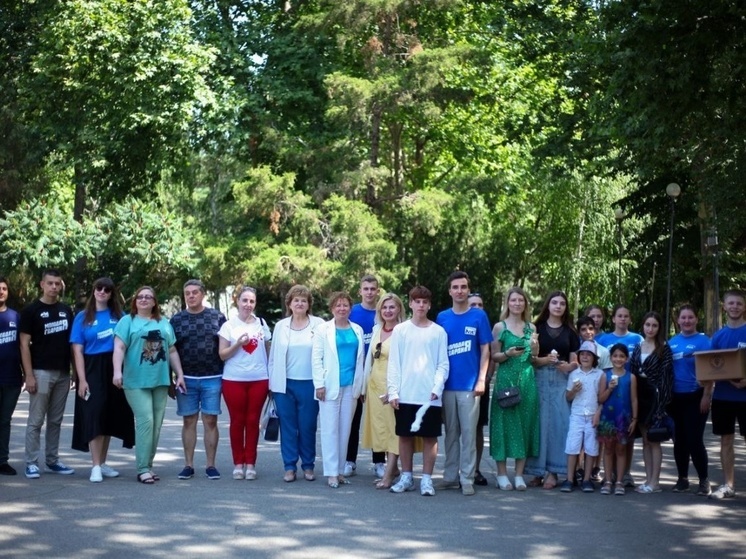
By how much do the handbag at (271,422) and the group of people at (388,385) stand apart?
0.05 m

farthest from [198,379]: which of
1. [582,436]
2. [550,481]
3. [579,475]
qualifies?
[579,475]

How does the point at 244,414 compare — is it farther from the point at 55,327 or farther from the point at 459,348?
the point at 459,348

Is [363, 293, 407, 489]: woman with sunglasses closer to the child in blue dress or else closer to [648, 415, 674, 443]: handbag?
the child in blue dress

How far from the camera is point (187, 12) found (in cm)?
3466

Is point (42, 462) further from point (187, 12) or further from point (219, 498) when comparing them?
point (187, 12)

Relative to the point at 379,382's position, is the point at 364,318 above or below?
above

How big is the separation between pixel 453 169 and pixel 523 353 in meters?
35.0

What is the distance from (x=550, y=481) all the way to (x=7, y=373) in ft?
17.6

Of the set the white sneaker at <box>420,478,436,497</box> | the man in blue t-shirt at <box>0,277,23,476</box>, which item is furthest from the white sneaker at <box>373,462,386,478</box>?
the man in blue t-shirt at <box>0,277,23,476</box>

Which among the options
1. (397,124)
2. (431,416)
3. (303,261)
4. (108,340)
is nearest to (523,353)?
(431,416)

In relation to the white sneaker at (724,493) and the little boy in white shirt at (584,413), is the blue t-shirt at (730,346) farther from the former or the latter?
the little boy in white shirt at (584,413)

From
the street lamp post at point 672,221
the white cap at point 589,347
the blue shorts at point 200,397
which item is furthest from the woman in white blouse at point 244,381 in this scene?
the street lamp post at point 672,221

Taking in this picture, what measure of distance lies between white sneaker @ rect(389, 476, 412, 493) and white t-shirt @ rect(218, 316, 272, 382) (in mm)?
1789

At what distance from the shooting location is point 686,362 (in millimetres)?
12164
